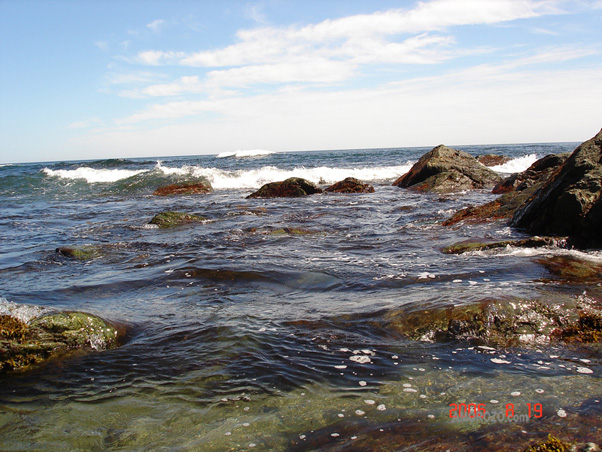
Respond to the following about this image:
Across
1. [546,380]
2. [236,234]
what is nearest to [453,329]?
[546,380]

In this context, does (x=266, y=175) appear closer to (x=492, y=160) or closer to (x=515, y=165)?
(x=492, y=160)

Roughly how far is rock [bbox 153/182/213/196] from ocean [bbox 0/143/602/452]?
11380 mm

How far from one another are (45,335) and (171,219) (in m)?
7.18

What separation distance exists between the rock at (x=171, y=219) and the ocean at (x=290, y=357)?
2.13m

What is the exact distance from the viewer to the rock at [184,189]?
64.7 ft

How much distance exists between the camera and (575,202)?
6.48 m

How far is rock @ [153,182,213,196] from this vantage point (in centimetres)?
1973

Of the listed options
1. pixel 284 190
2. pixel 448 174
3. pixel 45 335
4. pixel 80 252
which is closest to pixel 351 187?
pixel 284 190

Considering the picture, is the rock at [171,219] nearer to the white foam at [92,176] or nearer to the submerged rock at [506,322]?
the submerged rock at [506,322]

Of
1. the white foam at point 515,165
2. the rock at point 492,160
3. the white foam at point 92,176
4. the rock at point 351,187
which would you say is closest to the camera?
the rock at point 351,187

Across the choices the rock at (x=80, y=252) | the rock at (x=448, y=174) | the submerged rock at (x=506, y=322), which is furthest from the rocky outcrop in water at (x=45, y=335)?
the rock at (x=448, y=174)

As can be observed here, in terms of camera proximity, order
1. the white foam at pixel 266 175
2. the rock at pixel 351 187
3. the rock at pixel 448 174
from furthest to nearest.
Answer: the white foam at pixel 266 175
the rock at pixel 351 187
the rock at pixel 448 174

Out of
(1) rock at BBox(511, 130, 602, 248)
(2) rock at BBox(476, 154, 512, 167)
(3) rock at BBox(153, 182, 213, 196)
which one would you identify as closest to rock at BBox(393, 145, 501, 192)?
(1) rock at BBox(511, 130, 602, 248)

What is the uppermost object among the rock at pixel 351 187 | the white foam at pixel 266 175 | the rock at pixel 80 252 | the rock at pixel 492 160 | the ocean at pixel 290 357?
the rock at pixel 492 160
